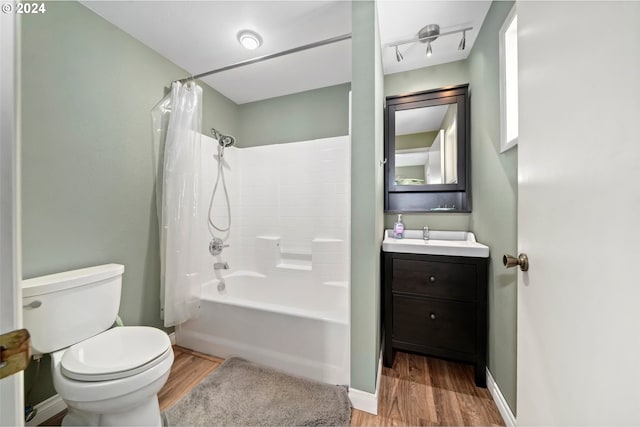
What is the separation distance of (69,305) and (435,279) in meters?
2.08

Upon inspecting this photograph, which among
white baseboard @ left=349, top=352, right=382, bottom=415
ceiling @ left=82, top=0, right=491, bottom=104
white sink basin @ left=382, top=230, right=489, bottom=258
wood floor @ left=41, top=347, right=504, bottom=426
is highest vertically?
ceiling @ left=82, top=0, right=491, bottom=104

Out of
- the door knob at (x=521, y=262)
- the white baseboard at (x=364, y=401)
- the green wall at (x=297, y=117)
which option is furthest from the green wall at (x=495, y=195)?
the green wall at (x=297, y=117)

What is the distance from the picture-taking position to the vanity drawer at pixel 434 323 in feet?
4.68

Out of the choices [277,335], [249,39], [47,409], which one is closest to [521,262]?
[277,335]

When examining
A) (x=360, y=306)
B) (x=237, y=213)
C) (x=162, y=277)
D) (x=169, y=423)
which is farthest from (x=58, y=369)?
(x=237, y=213)

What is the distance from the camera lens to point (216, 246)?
220 centimetres

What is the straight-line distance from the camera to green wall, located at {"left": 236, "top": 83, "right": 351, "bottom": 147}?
7.23 feet

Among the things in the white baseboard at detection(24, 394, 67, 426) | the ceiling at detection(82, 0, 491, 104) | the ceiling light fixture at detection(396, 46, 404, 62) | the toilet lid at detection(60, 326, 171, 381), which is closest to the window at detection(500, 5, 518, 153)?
the ceiling at detection(82, 0, 491, 104)

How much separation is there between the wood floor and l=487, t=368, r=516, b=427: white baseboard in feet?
0.11

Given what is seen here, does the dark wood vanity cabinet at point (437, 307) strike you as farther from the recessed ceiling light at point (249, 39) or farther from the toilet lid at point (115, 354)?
the recessed ceiling light at point (249, 39)

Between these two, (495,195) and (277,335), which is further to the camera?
(277,335)

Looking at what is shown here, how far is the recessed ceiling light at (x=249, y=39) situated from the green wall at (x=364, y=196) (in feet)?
2.61

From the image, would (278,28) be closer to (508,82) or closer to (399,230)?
(508,82)

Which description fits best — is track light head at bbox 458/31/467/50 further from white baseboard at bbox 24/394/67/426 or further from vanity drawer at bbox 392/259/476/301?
white baseboard at bbox 24/394/67/426
